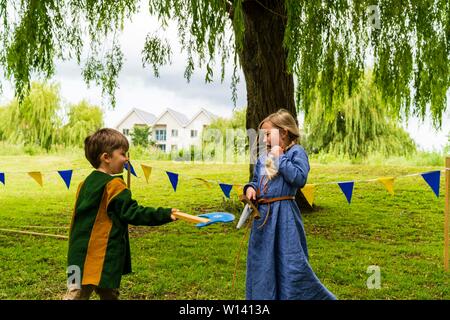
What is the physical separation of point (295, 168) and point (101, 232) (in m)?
1.36

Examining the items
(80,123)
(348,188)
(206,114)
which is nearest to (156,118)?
(206,114)

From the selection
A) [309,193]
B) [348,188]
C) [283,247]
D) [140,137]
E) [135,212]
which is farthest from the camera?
[140,137]

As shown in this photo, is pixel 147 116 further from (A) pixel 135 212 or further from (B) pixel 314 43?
(A) pixel 135 212

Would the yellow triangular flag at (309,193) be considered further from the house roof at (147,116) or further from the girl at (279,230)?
the house roof at (147,116)

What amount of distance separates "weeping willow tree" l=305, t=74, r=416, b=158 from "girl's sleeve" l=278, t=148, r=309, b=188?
17.8m

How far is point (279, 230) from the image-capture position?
136 inches

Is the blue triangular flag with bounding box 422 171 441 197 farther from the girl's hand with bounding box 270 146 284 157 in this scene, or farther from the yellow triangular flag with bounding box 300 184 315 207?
the girl's hand with bounding box 270 146 284 157

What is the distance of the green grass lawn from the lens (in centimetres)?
526

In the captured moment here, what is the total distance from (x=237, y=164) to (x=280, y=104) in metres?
9.29

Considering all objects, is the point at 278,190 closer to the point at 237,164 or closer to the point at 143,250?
the point at 143,250

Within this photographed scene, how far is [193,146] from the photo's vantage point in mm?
23297

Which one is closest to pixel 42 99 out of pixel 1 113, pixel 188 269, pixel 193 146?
pixel 1 113

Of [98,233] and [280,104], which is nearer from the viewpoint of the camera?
[98,233]

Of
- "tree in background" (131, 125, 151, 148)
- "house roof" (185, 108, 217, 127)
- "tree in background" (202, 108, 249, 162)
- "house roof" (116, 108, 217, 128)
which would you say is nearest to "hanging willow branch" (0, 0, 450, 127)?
"tree in background" (202, 108, 249, 162)
